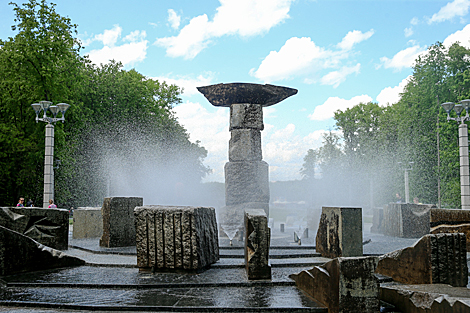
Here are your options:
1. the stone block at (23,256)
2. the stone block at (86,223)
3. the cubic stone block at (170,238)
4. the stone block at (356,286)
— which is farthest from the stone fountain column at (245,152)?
the stone block at (356,286)

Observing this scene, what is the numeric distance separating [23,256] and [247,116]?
23.3 ft

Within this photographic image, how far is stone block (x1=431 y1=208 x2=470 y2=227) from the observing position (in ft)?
28.9

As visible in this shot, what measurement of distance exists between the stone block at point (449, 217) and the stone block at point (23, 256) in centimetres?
805

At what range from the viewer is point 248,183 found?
37.6ft

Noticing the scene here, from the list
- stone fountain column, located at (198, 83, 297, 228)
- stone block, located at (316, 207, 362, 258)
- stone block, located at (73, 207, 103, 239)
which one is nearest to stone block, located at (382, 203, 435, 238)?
stone fountain column, located at (198, 83, 297, 228)

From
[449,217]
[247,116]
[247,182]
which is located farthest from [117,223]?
[449,217]

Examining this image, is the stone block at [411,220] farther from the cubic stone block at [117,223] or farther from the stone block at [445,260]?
the cubic stone block at [117,223]

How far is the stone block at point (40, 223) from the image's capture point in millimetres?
7961

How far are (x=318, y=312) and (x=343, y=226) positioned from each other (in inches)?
129

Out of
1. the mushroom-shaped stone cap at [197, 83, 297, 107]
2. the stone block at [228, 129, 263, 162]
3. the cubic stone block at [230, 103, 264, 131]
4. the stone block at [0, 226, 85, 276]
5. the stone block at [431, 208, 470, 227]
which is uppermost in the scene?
the mushroom-shaped stone cap at [197, 83, 297, 107]

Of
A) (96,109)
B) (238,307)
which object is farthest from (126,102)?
(238,307)

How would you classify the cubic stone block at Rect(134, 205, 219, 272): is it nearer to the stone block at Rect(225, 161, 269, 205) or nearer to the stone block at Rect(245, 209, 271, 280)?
the stone block at Rect(245, 209, 271, 280)

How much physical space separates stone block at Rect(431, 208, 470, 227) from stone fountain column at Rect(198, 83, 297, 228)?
175 inches

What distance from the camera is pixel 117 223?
9.12m
